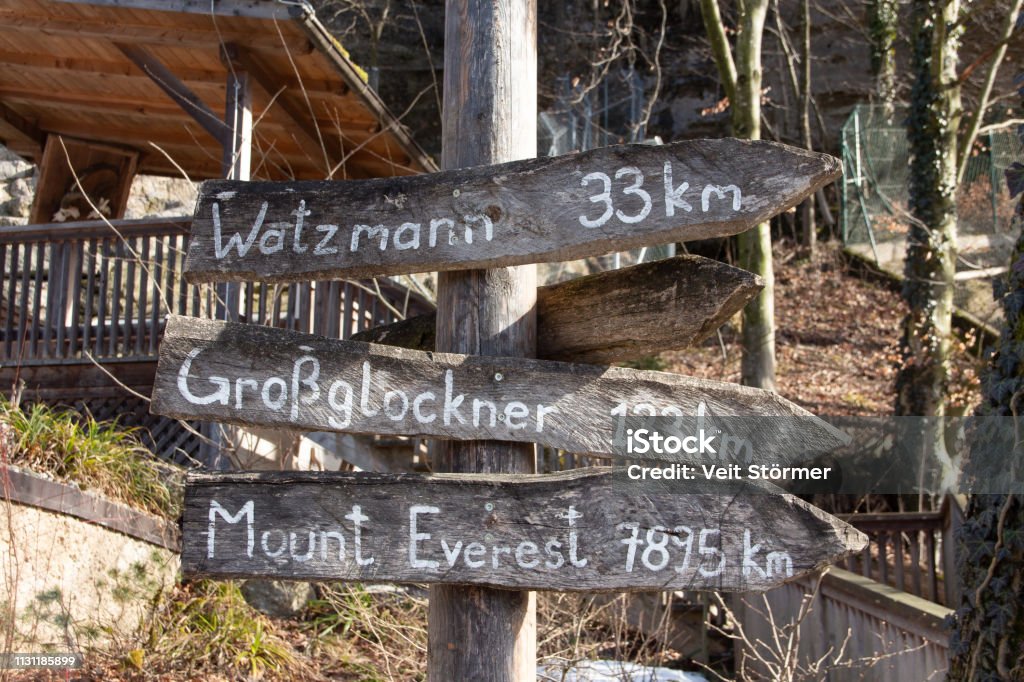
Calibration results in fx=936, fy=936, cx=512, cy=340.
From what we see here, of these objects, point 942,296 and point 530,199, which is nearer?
point 530,199

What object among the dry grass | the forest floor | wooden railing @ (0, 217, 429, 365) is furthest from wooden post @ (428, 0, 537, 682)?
the forest floor

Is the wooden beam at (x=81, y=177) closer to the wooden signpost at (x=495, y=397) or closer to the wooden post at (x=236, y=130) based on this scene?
the wooden post at (x=236, y=130)

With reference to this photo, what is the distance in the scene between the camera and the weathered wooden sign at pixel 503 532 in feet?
8.36

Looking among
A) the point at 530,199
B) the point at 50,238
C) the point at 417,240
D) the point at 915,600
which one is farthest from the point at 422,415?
the point at 50,238

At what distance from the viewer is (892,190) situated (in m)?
18.0

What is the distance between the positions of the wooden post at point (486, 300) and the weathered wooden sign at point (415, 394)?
140 millimetres

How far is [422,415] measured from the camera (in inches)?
104

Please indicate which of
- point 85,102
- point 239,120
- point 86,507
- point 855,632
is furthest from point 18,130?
point 855,632

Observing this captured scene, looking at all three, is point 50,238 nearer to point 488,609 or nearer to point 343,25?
point 488,609

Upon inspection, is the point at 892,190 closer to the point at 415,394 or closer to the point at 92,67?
the point at 92,67

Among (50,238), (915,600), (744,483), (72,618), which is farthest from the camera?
(50,238)

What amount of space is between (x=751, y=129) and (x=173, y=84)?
21.9 feet

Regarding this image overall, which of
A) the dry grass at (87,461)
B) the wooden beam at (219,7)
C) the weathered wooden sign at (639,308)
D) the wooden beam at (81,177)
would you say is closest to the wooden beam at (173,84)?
the wooden beam at (219,7)

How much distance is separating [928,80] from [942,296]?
2.71 m
